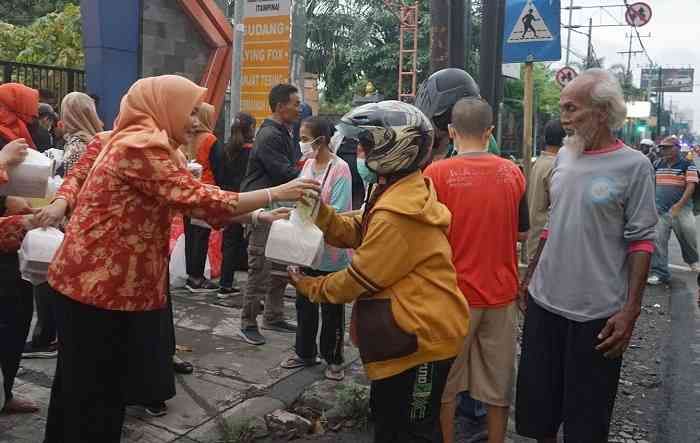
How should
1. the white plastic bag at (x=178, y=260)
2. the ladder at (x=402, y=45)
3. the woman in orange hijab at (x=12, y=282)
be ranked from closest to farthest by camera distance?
the woman in orange hijab at (x=12, y=282) < the white plastic bag at (x=178, y=260) < the ladder at (x=402, y=45)

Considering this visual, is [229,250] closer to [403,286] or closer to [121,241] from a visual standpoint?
[121,241]

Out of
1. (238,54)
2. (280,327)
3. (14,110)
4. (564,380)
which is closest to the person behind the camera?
(564,380)

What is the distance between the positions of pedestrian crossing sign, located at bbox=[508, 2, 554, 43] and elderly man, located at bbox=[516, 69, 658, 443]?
3.95 metres

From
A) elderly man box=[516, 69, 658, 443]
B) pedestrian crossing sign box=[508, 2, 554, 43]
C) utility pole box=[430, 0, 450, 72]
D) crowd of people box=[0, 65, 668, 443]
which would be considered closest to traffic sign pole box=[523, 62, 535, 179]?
pedestrian crossing sign box=[508, 2, 554, 43]

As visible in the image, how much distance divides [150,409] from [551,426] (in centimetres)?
220

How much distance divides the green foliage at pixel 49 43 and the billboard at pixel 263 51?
5.74m

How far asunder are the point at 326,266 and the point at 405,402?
1958 mm

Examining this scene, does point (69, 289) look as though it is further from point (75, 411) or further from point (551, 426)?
point (551, 426)

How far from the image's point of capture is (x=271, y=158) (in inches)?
199

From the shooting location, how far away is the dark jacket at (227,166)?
6609 mm

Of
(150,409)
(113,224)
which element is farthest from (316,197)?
(150,409)

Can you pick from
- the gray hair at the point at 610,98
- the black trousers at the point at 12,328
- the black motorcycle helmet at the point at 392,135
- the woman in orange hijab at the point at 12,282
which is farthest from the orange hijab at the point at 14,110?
the gray hair at the point at 610,98

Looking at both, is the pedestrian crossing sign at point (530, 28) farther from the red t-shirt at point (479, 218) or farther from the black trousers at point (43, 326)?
the black trousers at point (43, 326)

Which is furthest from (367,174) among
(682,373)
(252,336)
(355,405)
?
(682,373)
